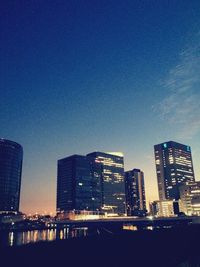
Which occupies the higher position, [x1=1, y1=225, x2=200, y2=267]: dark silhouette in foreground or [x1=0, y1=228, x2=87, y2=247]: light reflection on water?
[x1=0, y1=228, x2=87, y2=247]: light reflection on water

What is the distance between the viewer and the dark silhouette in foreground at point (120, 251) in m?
75.5

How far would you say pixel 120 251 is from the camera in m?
95.5

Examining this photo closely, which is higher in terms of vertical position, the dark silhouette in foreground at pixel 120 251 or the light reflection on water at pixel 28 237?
the light reflection on water at pixel 28 237

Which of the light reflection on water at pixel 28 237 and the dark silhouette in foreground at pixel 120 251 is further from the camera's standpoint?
the light reflection on water at pixel 28 237

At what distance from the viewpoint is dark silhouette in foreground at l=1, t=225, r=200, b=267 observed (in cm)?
7546

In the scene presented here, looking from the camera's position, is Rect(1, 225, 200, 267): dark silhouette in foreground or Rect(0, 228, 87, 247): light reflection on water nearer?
Rect(1, 225, 200, 267): dark silhouette in foreground

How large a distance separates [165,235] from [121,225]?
3286cm

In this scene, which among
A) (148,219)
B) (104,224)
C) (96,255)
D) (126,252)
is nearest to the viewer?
(96,255)

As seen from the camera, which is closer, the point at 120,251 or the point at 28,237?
the point at 120,251

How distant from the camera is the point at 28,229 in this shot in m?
193

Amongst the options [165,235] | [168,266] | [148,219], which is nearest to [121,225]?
[148,219]

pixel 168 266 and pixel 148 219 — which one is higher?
pixel 148 219

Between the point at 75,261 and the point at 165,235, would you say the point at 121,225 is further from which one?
the point at 75,261

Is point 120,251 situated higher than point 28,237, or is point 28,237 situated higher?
point 28,237
